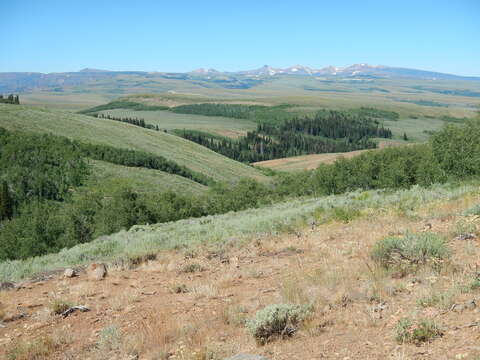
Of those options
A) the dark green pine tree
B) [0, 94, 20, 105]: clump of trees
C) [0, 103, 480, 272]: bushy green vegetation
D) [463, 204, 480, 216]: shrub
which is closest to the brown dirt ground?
[463, 204, 480, 216]: shrub

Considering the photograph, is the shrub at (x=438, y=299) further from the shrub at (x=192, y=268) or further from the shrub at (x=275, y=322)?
the shrub at (x=192, y=268)

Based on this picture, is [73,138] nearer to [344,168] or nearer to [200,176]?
[200,176]

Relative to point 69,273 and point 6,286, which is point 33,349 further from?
point 6,286

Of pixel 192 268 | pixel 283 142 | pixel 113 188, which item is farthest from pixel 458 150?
pixel 283 142

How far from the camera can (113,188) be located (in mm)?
53094

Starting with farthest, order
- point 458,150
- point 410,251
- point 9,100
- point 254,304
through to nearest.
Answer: point 9,100
point 458,150
point 410,251
point 254,304

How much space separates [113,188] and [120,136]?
38.2m

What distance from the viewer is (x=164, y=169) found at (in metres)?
75.1

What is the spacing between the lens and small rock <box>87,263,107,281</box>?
10044 mm

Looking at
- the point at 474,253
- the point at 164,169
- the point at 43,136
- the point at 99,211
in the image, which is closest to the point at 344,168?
the point at 99,211

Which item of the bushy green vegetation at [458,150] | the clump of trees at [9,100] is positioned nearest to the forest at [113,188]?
the bushy green vegetation at [458,150]

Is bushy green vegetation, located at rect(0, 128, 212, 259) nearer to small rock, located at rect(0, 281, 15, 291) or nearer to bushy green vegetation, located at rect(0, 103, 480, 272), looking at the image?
bushy green vegetation, located at rect(0, 103, 480, 272)

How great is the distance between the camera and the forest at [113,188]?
36.5 m

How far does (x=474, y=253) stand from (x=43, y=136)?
7212 cm
